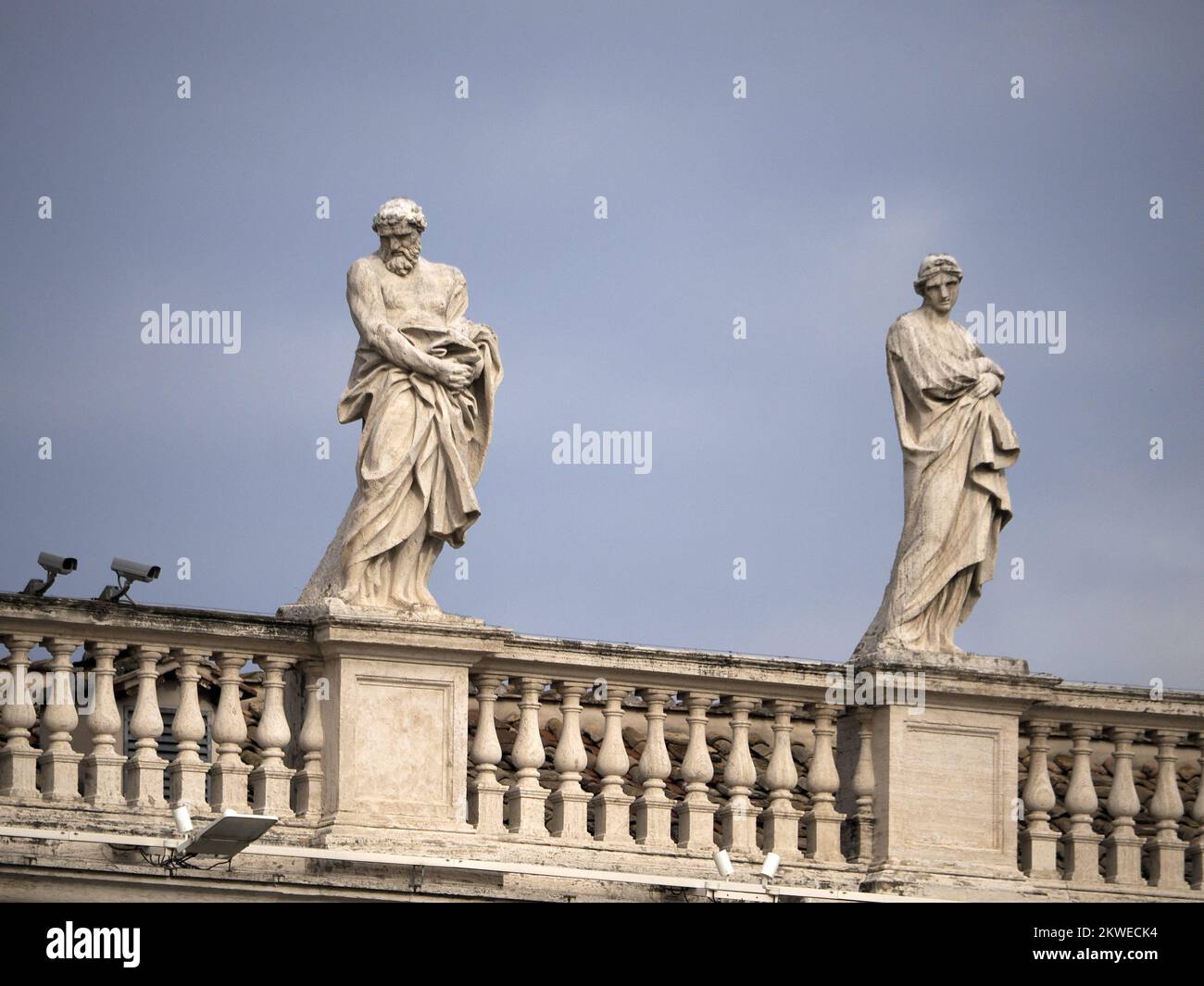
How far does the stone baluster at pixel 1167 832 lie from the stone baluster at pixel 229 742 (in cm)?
631

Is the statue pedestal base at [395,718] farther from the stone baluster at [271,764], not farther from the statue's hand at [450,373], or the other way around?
the statue's hand at [450,373]

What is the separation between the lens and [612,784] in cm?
2402

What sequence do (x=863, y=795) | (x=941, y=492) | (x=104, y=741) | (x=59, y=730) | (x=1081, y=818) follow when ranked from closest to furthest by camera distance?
1. (x=59, y=730)
2. (x=104, y=741)
3. (x=863, y=795)
4. (x=941, y=492)
5. (x=1081, y=818)

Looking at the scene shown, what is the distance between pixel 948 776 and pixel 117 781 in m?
5.50

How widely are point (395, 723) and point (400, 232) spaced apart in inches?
117

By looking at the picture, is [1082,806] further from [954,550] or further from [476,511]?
[476,511]

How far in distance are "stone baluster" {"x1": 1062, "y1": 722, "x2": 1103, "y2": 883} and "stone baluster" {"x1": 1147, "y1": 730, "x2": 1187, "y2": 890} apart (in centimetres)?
42

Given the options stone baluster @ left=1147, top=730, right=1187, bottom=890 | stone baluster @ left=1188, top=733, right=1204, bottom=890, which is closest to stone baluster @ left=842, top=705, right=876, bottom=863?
stone baluster @ left=1147, top=730, right=1187, bottom=890

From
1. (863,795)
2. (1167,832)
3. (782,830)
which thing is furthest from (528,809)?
(1167,832)

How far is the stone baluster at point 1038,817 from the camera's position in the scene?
82.6 feet

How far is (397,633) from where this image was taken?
76.5ft

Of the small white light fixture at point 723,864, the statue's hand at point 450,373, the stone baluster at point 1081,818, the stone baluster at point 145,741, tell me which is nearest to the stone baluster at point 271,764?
the stone baluster at point 145,741

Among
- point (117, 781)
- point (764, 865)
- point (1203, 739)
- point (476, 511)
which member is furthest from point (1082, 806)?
point (117, 781)

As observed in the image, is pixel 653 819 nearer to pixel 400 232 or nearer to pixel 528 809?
pixel 528 809
